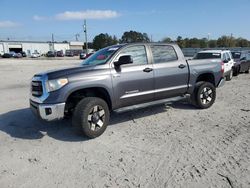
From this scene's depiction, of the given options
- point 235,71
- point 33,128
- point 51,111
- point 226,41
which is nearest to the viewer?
point 51,111

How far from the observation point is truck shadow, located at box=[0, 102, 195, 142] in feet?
18.4

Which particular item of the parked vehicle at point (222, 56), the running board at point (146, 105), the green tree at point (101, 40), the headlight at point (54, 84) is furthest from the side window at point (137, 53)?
the green tree at point (101, 40)

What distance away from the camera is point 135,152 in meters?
4.66

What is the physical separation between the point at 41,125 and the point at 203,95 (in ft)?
14.7

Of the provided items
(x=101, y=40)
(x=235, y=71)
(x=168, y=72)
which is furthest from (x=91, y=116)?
(x=101, y=40)

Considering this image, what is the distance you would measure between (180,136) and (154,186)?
6.64 feet

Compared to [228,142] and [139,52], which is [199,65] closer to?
[139,52]

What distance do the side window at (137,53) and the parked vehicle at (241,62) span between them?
1185 centimetres

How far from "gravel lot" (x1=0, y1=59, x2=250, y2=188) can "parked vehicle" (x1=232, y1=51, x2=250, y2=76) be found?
1018 centimetres

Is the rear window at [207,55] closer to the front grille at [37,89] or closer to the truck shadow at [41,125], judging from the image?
the truck shadow at [41,125]

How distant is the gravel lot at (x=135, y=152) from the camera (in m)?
3.76

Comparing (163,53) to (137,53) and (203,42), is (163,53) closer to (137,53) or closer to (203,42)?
(137,53)

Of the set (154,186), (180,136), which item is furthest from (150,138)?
(154,186)

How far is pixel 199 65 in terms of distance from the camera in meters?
7.30
